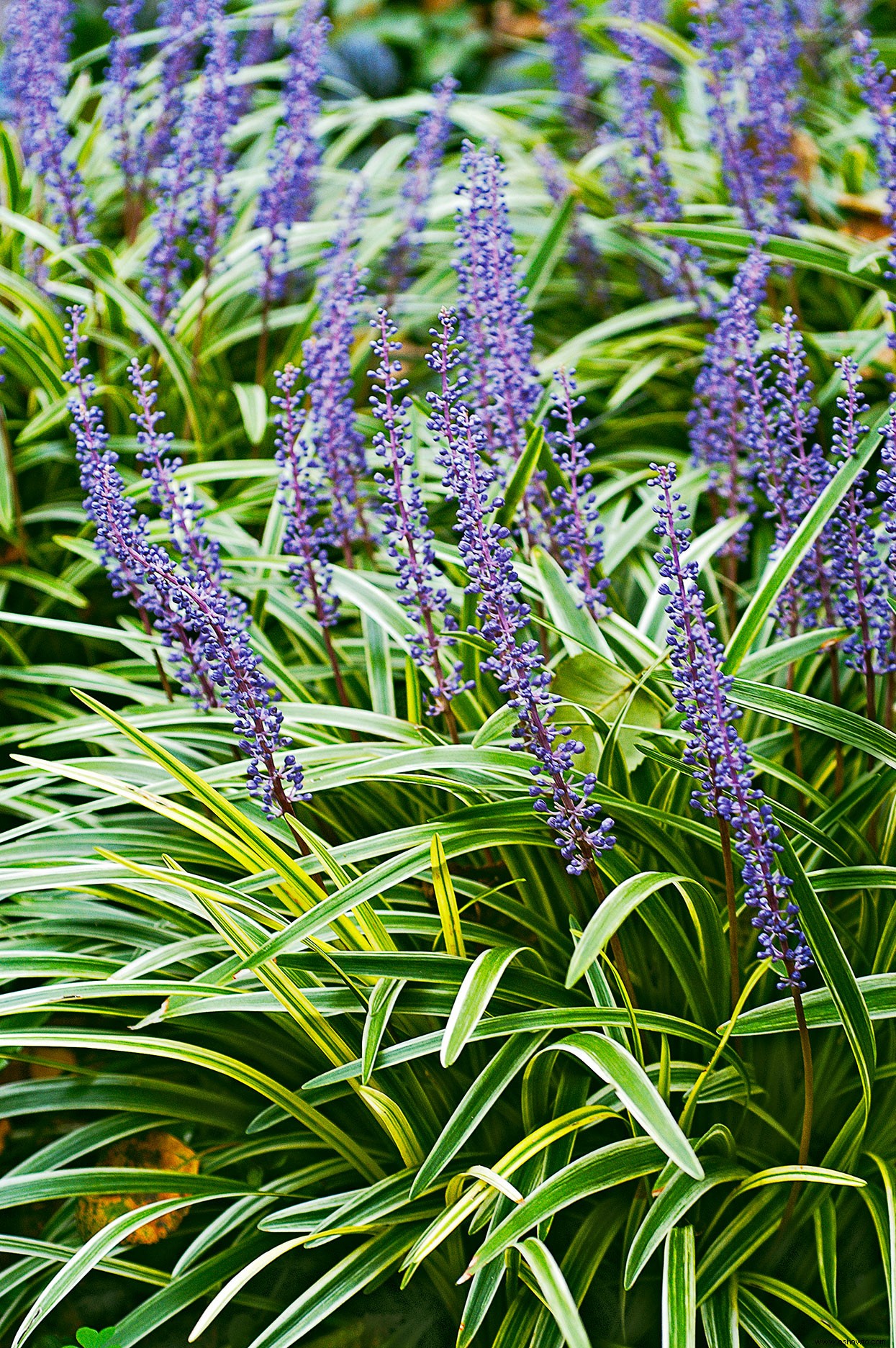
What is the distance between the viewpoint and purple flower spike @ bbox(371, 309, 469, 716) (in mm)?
1900

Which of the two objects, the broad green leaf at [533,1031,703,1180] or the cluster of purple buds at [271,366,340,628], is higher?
the cluster of purple buds at [271,366,340,628]

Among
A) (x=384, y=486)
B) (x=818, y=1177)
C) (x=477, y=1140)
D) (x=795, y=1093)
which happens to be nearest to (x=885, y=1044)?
(x=795, y=1093)

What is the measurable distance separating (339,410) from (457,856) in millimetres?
978

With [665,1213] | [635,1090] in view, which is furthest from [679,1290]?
[635,1090]

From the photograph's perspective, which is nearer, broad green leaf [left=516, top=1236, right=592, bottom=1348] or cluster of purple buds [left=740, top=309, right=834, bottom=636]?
broad green leaf [left=516, top=1236, right=592, bottom=1348]

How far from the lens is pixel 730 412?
263cm

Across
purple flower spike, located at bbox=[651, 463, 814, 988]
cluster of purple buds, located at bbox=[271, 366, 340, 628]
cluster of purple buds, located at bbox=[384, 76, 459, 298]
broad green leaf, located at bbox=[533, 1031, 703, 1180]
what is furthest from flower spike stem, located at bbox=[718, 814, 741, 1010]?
cluster of purple buds, located at bbox=[384, 76, 459, 298]

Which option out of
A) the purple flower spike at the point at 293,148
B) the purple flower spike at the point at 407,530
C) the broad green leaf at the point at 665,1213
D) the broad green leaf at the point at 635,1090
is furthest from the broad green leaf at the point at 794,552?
the purple flower spike at the point at 293,148

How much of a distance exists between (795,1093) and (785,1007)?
25 centimetres

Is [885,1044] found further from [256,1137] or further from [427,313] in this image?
[427,313]

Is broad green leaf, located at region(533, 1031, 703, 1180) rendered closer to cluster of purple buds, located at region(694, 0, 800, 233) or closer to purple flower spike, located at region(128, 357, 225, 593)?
purple flower spike, located at region(128, 357, 225, 593)

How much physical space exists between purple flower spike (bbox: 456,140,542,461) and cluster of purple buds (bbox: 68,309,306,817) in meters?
0.68

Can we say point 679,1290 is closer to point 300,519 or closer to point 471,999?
point 471,999

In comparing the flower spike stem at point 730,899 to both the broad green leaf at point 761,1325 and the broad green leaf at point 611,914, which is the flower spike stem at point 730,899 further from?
the broad green leaf at point 761,1325
